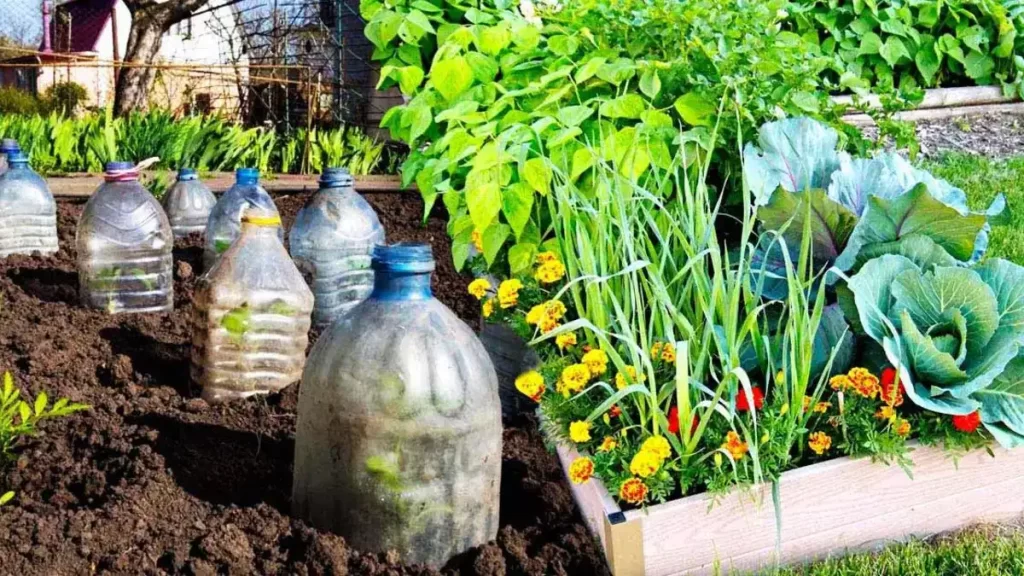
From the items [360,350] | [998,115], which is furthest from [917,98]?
[998,115]

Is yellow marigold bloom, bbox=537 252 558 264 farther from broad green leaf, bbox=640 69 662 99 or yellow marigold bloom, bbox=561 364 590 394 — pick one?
broad green leaf, bbox=640 69 662 99

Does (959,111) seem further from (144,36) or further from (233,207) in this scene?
(144,36)

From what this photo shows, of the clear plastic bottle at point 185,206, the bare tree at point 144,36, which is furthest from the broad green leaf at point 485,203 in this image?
the bare tree at point 144,36

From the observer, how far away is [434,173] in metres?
3.11

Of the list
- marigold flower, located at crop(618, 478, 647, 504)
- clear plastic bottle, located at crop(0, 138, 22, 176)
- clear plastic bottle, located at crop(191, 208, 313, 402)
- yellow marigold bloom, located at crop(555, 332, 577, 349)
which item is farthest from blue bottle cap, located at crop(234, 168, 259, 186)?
marigold flower, located at crop(618, 478, 647, 504)

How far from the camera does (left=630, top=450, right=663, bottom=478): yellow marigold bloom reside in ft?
6.33

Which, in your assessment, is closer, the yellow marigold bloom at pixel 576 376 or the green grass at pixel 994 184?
the yellow marigold bloom at pixel 576 376

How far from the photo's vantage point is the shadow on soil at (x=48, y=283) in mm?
3789

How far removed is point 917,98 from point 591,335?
173 cm

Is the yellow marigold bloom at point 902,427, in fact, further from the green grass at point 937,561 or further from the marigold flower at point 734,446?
the marigold flower at point 734,446

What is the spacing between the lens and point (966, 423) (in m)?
2.18

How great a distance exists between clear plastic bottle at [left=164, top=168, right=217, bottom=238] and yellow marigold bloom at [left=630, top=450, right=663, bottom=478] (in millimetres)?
3220

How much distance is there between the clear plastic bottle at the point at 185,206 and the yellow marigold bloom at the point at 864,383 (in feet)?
10.8

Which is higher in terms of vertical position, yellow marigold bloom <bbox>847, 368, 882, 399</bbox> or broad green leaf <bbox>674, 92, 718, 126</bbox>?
broad green leaf <bbox>674, 92, 718, 126</bbox>
